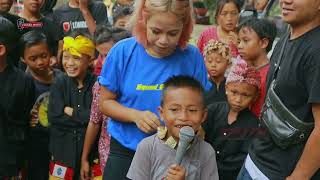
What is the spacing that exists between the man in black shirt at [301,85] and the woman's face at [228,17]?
259 cm

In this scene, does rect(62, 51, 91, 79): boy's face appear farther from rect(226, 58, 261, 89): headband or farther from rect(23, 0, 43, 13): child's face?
rect(23, 0, 43, 13): child's face

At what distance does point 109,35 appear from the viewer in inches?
153

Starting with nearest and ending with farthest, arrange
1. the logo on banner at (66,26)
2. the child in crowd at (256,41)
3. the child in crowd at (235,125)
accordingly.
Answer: the child in crowd at (235,125)
the child in crowd at (256,41)
the logo on banner at (66,26)

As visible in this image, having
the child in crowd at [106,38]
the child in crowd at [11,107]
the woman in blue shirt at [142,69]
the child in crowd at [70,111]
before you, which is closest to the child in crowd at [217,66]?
the child in crowd at [106,38]

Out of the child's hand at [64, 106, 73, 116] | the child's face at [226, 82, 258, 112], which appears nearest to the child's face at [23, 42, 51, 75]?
the child's hand at [64, 106, 73, 116]

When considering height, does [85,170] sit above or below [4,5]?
below

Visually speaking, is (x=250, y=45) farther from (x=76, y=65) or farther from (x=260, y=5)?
(x=260, y=5)

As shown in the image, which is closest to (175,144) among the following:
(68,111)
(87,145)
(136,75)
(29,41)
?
(136,75)

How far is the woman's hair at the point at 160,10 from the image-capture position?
2186 mm

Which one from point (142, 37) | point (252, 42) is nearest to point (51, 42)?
point (252, 42)

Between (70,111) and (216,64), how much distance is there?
1.13 m

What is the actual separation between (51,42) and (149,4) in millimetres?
2629

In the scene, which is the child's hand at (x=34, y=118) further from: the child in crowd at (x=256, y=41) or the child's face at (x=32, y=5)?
the child in crowd at (x=256, y=41)

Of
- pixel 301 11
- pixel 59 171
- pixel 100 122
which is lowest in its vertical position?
pixel 59 171
